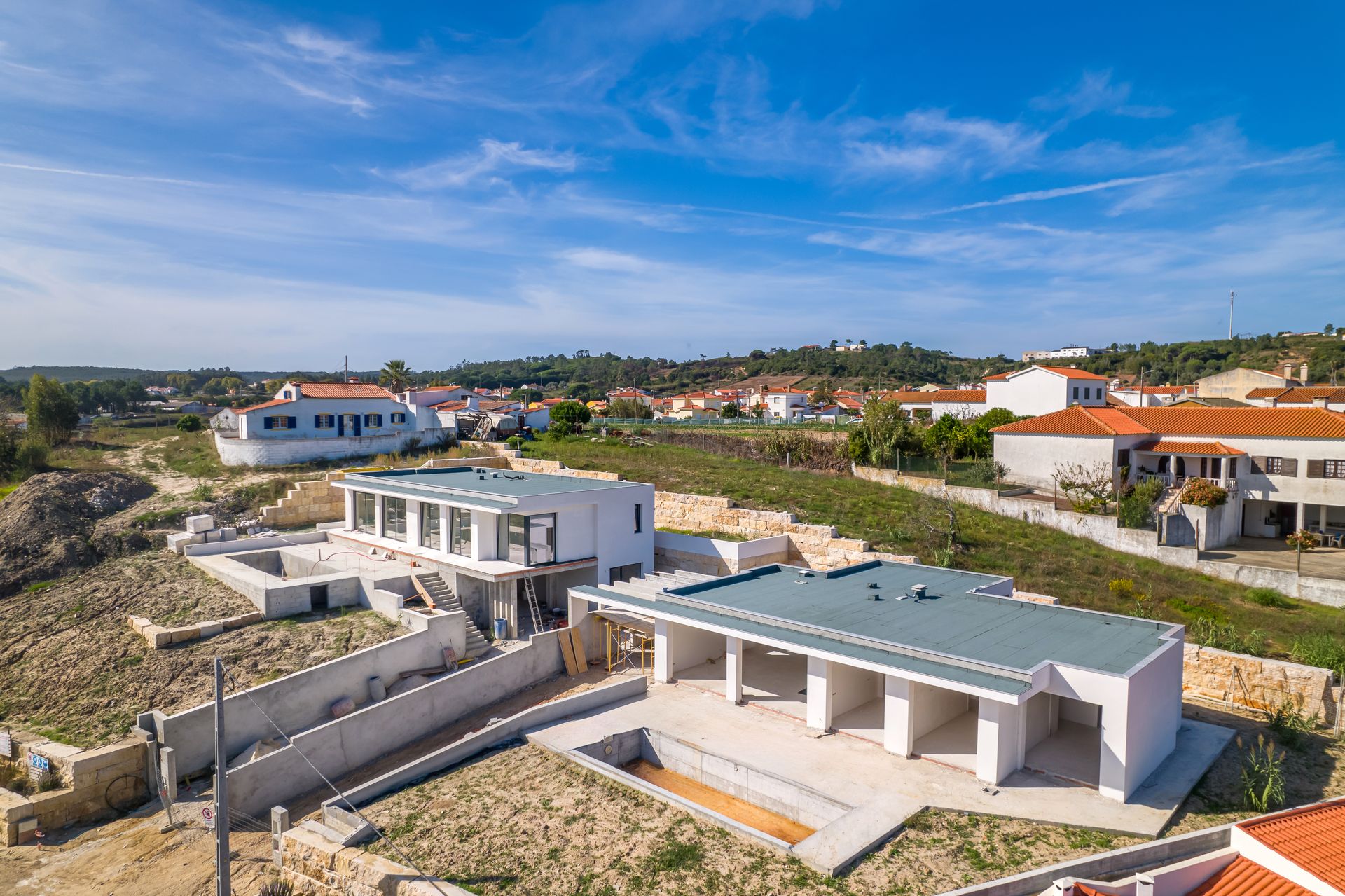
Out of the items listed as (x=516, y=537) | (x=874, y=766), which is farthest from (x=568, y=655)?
(x=874, y=766)

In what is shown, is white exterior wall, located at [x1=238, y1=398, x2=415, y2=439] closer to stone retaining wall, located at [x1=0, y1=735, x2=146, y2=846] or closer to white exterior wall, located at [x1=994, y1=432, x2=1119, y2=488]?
stone retaining wall, located at [x1=0, y1=735, x2=146, y2=846]

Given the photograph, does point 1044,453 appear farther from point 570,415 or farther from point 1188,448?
point 570,415

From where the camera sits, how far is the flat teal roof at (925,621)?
12.4 metres

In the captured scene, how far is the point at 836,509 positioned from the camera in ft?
91.8

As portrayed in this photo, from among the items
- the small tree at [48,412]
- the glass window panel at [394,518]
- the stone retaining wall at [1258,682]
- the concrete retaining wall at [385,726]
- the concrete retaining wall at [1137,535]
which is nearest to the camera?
the concrete retaining wall at [385,726]

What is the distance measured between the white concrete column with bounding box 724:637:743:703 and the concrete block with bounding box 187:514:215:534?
20.1 metres

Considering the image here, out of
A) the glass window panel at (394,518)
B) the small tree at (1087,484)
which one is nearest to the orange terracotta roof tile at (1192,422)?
the small tree at (1087,484)

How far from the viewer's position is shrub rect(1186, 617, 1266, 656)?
16469 millimetres

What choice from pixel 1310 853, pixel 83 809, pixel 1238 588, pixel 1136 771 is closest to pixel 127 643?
pixel 83 809

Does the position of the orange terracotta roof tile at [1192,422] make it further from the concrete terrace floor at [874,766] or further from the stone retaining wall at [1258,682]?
the concrete terrace floor at [874,766]

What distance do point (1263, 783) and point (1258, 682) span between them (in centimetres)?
428

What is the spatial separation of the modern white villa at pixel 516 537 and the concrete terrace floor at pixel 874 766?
20.0 ft

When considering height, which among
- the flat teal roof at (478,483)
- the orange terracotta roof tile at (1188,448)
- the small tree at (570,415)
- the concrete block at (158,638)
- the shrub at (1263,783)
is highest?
the small tree at (570,415)

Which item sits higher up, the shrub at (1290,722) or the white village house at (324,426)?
the white village house at (324,426)
